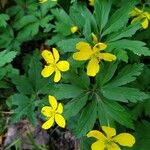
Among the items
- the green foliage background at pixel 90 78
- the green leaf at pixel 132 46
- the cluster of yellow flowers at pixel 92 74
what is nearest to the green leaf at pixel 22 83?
the green foliage background at pixel 90 78

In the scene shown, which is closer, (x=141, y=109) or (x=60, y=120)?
(x=60, y=120)

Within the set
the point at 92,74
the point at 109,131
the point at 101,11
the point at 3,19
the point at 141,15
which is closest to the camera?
the point at 109,131

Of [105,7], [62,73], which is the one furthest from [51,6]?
[62,73]

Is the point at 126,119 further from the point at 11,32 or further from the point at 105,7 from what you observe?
the point at 11,32

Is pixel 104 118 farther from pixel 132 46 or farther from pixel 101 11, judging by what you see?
pixel 101 11

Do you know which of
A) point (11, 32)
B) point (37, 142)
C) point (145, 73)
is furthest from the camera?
point (11, 32)

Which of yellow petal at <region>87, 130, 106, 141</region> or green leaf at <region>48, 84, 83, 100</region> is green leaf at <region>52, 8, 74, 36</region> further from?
yellow petal at <region>87, 130, 106, 141</region>

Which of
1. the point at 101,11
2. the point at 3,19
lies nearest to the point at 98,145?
the point at 101,11
